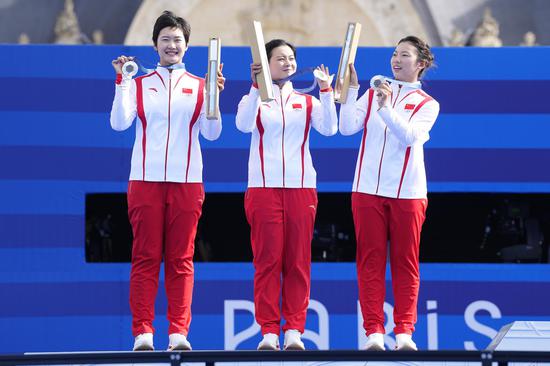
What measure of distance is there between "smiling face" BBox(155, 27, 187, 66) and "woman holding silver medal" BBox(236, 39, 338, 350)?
46 cm

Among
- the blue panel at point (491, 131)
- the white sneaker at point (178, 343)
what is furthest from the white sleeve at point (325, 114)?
the blue panel at point (491, 131)

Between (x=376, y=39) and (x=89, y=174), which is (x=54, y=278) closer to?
(x=89, y=174)

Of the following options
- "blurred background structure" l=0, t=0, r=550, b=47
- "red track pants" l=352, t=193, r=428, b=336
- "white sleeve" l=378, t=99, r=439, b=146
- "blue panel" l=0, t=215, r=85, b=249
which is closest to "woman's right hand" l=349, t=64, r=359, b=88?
"white sleeve" l=378, t=99, r=439, b=146

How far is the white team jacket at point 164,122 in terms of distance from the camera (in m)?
7.21

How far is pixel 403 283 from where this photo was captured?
7.18m

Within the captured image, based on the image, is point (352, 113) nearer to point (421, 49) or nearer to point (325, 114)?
point (325, 114)

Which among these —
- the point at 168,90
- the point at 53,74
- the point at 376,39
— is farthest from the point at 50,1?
the point at 168,90

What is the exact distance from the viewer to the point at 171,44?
23.9 ft

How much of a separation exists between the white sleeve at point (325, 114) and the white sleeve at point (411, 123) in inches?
12.0

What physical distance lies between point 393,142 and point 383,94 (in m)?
0.33

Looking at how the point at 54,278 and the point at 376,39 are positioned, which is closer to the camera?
the point at 54,278

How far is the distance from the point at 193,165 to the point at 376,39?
1287 centimetres

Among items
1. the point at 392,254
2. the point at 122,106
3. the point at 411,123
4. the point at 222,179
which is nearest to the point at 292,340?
the point at 392,254

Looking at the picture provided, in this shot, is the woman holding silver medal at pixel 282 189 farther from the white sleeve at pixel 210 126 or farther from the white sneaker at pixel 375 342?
the white sneaker at pixel 375 342
